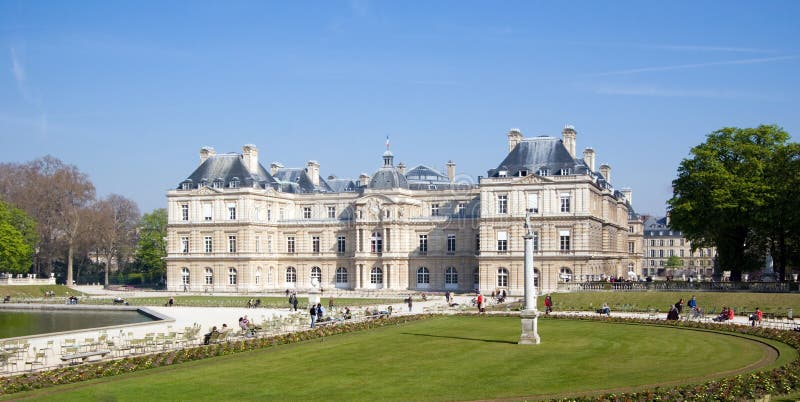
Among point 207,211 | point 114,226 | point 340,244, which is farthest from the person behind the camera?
point 114,226

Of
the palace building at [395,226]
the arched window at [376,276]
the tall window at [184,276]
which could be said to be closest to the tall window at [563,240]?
the palace building at [395,226]

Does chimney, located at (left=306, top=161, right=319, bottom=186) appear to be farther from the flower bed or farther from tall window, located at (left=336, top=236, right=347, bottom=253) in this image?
the flower bed

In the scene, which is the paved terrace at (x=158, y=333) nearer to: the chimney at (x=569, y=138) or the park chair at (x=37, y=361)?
the park chair at (x=37, y=361)

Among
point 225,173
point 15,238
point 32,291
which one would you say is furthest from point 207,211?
point 32,291

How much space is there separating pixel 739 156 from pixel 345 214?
143 ft

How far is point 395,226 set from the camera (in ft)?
277

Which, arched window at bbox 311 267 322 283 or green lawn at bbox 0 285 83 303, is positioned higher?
arched window at bbox 311 267 322 283

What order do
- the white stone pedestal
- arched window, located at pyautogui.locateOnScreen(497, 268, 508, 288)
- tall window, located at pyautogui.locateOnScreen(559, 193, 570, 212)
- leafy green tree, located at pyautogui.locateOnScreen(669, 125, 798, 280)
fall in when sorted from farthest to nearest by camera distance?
A: 1. arched window, located at pyautogui.locateOnScreen(497, 268, 508, 288)
2. tall window, located at pyautogui.locateOnScreen(559, 193, 570, 212)
3. leafy green tree, located at pyautogui.locateOnScreen(669, 125, 798, 280)
4. the white stone pedestal

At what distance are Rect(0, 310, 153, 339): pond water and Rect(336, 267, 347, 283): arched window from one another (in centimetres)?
3146

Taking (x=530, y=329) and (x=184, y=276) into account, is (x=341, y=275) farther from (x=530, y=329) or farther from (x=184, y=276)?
(x=530, y=329)

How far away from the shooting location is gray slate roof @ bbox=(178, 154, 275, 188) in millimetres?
90375

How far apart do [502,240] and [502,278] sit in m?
3.40

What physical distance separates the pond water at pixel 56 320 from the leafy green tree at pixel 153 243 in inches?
1510

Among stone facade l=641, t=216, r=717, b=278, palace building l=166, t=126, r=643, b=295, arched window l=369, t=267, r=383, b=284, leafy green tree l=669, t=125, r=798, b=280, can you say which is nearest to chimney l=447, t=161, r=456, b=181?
palace building l=166, t=126, r=643, b=295
